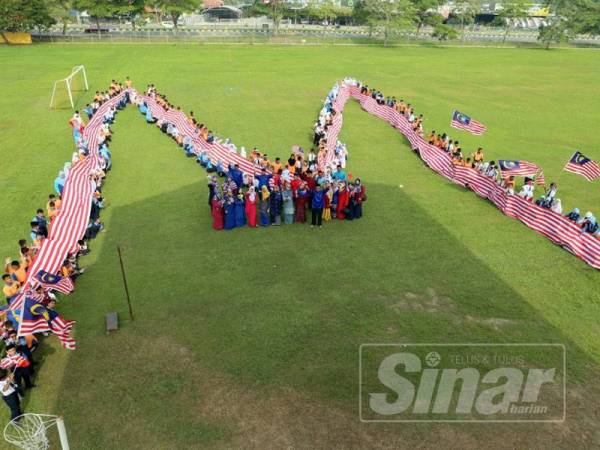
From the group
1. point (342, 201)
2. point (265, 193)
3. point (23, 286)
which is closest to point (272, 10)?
point (342, 201)

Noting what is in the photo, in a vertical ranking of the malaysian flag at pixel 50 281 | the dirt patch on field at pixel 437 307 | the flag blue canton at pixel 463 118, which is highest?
the flag blue canton at pixel 463 118

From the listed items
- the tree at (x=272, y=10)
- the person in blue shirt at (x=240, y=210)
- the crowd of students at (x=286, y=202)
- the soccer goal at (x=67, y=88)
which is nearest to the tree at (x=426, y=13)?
the tree at (x=272, y=10)

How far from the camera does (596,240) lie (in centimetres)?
1223

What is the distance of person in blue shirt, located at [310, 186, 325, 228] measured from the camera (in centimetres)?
1371

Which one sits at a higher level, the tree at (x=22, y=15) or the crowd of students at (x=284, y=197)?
the tree at (x=22, y=15)

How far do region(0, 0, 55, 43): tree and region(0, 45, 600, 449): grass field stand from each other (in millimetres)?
43867

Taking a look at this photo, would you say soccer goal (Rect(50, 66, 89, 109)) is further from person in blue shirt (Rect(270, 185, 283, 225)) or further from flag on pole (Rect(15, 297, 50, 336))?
flag on pole (Rect(15, 297, 50, 336))

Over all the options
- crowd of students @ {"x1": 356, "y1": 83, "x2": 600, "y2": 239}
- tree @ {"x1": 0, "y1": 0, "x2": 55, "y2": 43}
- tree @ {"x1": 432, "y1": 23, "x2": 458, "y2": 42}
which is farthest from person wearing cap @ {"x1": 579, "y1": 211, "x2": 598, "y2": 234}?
tree @ {"x1": 0, "y1": 0, "x2": 55, "y2": 43}

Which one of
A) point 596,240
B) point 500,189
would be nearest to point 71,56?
point 500,189

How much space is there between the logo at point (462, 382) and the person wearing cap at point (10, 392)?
19.8ft

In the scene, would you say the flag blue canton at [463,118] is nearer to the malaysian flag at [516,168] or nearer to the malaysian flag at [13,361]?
the malaysian flag at [516,168]

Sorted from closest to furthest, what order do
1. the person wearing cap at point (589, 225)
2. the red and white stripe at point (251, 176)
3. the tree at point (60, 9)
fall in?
the red and white stripe at point (251, 176) < the person wearing cap at point (589, 225) < the tree at point (60, 9)

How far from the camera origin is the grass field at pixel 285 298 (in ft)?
25.1

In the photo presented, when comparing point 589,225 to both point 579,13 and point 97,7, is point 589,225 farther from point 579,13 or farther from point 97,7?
point 579,13
